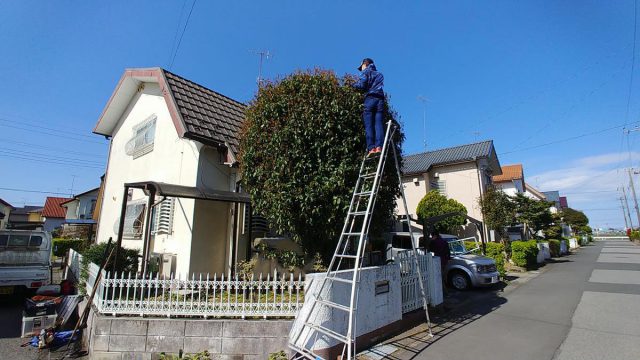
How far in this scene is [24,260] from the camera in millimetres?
10016

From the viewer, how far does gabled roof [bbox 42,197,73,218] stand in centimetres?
3959

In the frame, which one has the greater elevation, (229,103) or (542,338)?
(229,103)

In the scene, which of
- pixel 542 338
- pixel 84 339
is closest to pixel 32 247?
pixel 84 339

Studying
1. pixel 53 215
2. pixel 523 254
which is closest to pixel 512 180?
pixel 523 254

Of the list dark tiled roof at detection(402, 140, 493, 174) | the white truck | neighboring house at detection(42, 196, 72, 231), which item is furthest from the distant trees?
neighboring house at detection(42, 196, 72, 231)

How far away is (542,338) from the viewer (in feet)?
19.2

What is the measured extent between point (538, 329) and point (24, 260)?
1433 cm

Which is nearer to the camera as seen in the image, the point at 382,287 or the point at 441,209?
the point at 382,287

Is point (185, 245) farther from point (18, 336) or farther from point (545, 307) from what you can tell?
point (545, 307)

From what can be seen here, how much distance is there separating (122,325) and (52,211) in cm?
4654

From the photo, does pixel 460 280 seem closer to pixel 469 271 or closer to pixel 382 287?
pixel 469 271

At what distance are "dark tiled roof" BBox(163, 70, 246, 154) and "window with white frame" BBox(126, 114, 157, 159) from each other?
5.31 ft

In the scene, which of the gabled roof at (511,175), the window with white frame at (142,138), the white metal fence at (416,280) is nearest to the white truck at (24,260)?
the window with white frame at (142,138)

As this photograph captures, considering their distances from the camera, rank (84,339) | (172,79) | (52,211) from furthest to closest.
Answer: (52,211), (172,79), (84,339)
